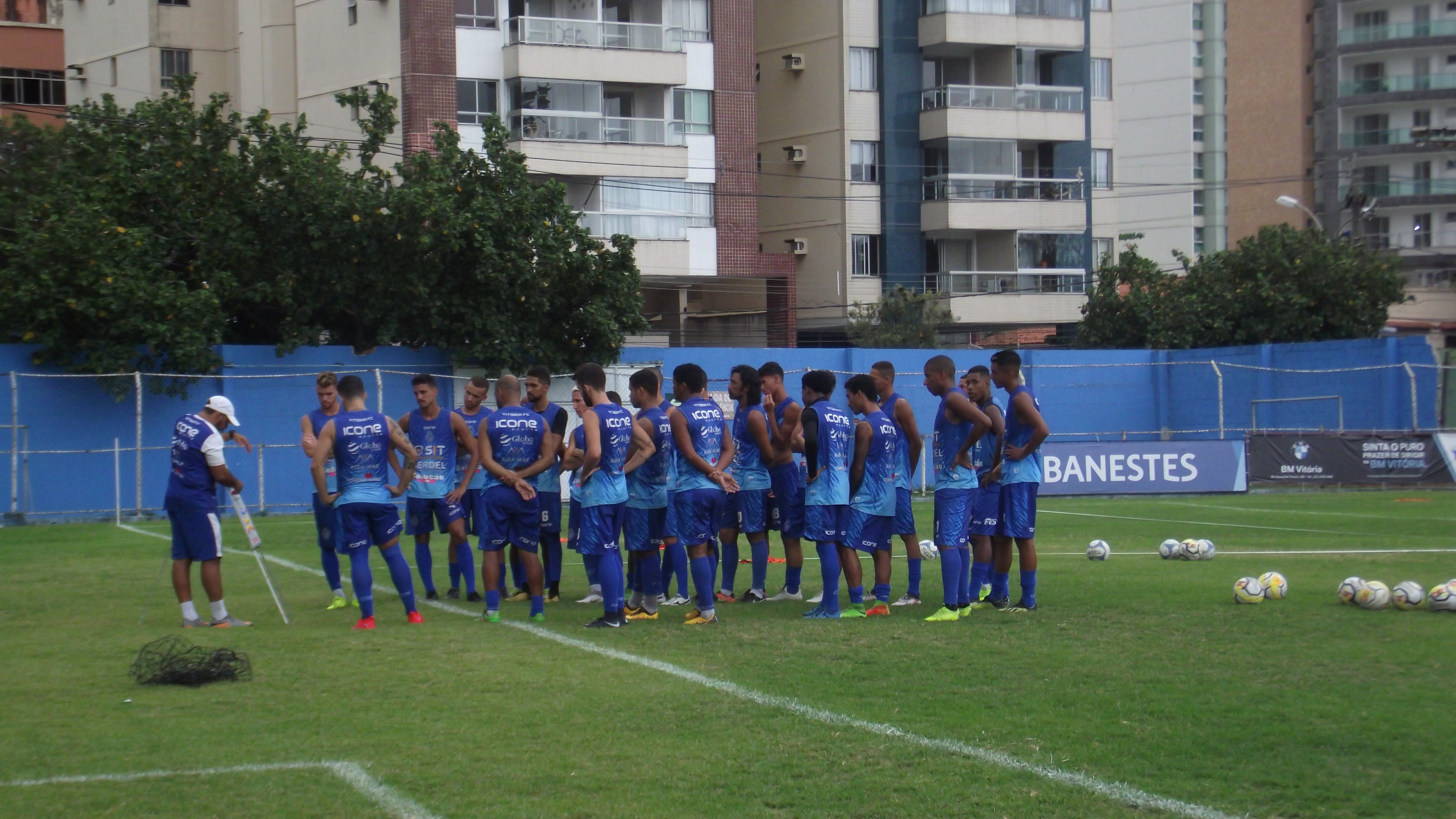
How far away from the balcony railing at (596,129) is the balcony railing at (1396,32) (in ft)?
135

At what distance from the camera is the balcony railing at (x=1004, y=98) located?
4650cm

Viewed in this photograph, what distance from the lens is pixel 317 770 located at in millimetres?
6480

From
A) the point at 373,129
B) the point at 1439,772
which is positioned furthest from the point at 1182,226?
the point at 1439,772

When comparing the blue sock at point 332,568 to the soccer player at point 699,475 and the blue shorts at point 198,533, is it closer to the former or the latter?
the blue shorts at point 198,533

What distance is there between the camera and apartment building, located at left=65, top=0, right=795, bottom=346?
38000mm

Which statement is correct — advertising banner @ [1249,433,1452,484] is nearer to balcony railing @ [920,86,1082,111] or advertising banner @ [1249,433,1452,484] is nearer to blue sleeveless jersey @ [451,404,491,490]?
blue sleeveless jersey @ [451,404,491,490]

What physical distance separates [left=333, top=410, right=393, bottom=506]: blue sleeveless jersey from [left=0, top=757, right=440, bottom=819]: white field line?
4.27 metres

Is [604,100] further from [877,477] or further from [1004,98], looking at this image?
[877,477]

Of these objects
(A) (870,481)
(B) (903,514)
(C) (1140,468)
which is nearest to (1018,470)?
(B) (903,514)

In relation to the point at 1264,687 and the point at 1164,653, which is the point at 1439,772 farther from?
the point at 1164,653

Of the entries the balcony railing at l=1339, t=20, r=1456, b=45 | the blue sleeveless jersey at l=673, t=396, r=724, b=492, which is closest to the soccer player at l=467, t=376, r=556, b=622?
the blue sleeveless jersey at l=673, t=396, r=724, b=492

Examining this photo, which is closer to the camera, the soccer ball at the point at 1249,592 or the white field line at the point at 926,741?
the white field line at the point at 926,741

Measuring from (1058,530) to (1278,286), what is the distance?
2049cm

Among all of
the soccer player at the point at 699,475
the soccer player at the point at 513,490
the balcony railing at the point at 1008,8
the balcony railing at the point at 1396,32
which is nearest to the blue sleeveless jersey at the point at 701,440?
the soccer player at the point at 699,475
